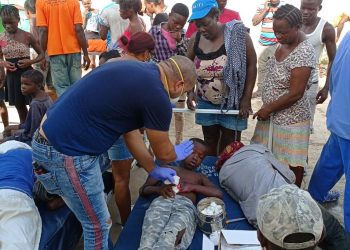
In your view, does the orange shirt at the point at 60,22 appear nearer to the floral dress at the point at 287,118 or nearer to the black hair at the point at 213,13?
the black hair at the point at 213,13

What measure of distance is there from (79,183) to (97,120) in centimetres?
38

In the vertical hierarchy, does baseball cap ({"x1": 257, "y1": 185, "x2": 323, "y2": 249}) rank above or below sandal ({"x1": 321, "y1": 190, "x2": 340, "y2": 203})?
above

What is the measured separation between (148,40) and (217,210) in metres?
1.46

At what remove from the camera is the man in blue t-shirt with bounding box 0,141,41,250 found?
7.10 ft

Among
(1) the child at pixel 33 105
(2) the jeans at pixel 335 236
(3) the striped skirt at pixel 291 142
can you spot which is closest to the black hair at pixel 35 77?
(1) the child at pixel 33 105

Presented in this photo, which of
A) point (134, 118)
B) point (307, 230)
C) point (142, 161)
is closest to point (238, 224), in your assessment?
point (142, 161)

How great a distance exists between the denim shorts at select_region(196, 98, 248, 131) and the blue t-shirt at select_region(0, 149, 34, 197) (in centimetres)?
158

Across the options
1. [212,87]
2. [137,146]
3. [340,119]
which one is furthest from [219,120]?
[137,146]

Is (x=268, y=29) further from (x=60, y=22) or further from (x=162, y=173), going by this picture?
(x=162, y=173)

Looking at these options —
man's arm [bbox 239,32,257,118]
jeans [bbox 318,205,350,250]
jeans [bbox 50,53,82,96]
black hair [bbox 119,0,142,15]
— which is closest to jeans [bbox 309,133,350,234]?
jeans [bbox 318,205,350,250]

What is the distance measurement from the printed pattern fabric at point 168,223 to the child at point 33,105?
1481mm

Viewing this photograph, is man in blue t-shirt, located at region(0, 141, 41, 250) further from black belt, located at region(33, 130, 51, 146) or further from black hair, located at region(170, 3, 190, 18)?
black hair, located at region(170, 3, 190, 18)

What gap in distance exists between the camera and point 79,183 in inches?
80.0

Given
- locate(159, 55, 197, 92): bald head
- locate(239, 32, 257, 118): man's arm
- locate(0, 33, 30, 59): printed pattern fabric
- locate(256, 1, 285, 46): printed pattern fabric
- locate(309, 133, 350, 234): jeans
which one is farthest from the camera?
locate(256, 1, 285, 46): printed pattern fabric
